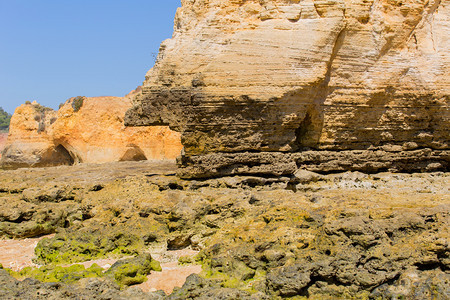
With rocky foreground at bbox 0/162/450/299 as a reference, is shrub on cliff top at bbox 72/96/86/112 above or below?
above

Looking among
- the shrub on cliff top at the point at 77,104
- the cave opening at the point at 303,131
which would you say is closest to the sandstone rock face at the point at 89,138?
the shrub on cliff top at the point at 77,104

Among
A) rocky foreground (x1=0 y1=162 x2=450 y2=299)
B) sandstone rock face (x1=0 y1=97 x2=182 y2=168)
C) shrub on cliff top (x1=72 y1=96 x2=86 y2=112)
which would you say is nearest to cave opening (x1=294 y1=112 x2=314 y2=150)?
rocky foreground (x1=0 y1=162 x2=450 y2=299)

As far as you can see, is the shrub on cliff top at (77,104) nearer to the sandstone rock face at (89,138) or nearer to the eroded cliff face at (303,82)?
the sandstone rock face at (89,138)

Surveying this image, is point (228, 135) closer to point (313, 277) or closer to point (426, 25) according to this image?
point (313, 277)

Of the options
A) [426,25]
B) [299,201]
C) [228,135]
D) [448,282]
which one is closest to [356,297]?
[448,282]

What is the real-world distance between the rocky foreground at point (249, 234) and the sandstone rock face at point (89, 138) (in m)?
9.69

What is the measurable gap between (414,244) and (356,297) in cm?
98

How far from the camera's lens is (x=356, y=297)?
16.0 ft

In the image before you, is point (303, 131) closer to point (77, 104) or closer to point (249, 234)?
point (249, 234)

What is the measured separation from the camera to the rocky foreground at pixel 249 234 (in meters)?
4.98

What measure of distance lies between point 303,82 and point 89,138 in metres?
12.6

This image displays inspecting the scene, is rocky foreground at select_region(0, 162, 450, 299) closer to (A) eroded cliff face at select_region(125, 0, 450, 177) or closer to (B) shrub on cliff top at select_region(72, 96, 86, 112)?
(A) eroded cliff face at select_region(125, 0, 450, 177)

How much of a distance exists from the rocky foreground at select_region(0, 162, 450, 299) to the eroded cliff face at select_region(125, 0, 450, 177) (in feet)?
2.24

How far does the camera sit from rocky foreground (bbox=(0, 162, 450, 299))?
4.98 metres
